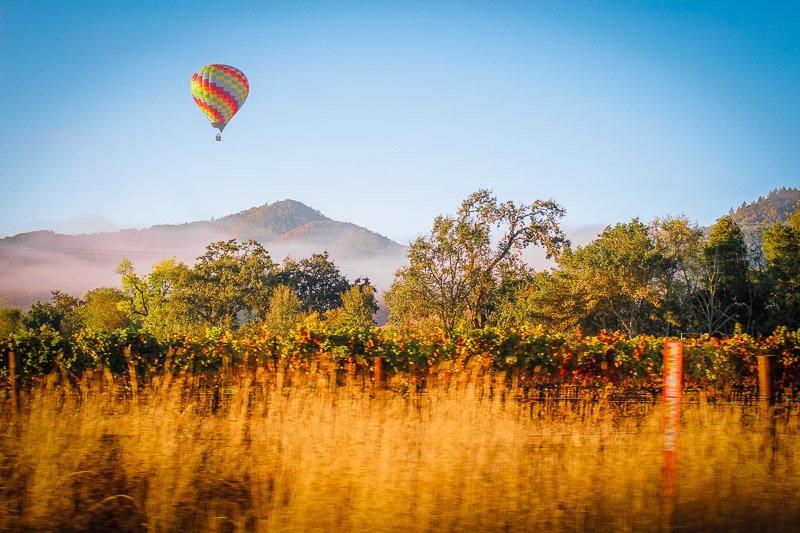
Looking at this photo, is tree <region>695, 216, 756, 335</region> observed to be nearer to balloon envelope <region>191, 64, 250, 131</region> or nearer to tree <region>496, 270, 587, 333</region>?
tree <region>496, 270, 587, 333</region>

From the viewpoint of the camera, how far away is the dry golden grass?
409 centimetres

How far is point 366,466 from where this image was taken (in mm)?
4645

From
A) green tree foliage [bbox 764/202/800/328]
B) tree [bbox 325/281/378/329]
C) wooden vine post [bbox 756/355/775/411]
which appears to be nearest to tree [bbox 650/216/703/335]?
green tree foliage [bbox 764/202/800/328]

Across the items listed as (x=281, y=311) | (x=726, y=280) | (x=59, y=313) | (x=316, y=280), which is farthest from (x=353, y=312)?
(x=59, y=313)

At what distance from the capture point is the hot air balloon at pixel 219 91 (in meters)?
34.9

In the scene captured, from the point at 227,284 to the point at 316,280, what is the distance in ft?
58.2

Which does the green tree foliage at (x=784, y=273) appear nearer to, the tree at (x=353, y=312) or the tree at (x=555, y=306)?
the tree at (x=555, y=306)

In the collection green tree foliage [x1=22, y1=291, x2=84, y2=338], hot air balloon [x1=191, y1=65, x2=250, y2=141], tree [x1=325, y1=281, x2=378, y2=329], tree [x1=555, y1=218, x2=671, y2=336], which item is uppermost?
hot air balloon [x1=191, y1=65, x2=250, y2=141]

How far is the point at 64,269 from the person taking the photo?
152 metres

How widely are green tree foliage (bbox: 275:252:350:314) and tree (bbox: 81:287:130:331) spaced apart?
22.1 metres

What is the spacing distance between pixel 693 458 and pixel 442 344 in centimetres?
457

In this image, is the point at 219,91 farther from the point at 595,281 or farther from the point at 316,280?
the point at 316,280

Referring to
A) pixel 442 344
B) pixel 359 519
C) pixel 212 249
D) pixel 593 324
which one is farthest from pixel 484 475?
pixel 212 249

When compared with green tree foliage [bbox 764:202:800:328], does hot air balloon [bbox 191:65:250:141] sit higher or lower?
higher
